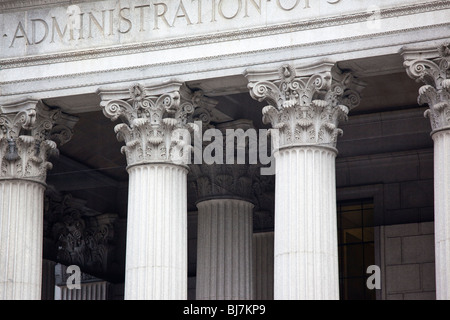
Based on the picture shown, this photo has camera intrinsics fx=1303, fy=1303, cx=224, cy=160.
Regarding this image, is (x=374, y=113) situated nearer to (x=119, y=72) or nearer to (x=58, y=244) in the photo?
(x=119, y=72)

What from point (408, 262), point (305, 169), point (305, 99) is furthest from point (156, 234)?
point (408, 262)

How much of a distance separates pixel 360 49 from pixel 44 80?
10.8m

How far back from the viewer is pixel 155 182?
4109 cm

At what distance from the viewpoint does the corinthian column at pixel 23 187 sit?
42344 millimetres

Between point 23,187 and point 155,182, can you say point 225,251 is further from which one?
point 23,187

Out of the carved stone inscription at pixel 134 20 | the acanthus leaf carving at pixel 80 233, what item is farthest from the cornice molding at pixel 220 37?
the acanthus leaf carving at pixel 80 233

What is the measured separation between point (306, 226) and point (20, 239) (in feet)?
32.4

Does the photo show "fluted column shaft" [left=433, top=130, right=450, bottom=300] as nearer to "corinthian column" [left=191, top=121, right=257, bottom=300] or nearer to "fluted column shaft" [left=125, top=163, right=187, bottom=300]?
"fluted column shaft" [left=125, top=163, right=187, bottom=300]

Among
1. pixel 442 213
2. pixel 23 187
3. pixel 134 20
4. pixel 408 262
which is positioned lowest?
pixel 408 262

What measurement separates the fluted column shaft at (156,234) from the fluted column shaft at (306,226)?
3.42 metres

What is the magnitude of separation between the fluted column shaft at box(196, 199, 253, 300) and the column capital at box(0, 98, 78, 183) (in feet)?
23.2

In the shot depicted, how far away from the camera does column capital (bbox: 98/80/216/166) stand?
4125 cm

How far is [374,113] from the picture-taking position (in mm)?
48500
